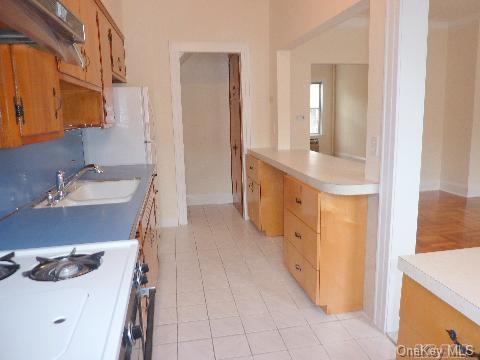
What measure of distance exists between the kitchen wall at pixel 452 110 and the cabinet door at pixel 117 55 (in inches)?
178

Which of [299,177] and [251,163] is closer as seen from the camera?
[299,177]

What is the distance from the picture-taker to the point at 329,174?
2.39m

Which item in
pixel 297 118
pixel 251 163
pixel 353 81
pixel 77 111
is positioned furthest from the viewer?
pixel 353 81

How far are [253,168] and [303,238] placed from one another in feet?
5.48

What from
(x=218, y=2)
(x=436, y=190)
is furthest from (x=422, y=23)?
(x=436, y=190)

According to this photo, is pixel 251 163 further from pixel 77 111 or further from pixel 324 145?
pixel 324 145

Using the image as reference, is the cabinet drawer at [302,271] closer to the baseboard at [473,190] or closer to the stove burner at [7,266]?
the stove burner at [7,266]

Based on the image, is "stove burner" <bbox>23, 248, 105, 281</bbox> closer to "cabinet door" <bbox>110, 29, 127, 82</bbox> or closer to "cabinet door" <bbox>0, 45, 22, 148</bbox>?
"cabinet door" <bbox>0, 45, 22, 148</bbox>

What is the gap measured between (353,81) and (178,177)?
19.2ft

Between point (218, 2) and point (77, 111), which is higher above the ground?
point (218, 2)

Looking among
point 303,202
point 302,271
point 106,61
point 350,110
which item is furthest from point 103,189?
point 350,110

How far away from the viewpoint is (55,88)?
1.49m

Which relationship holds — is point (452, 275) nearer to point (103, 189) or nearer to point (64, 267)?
point (64, 267)

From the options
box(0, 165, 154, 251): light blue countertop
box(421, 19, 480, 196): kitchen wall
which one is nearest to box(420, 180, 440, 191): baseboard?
box(421, 19, 480, 196): kitchen wall
